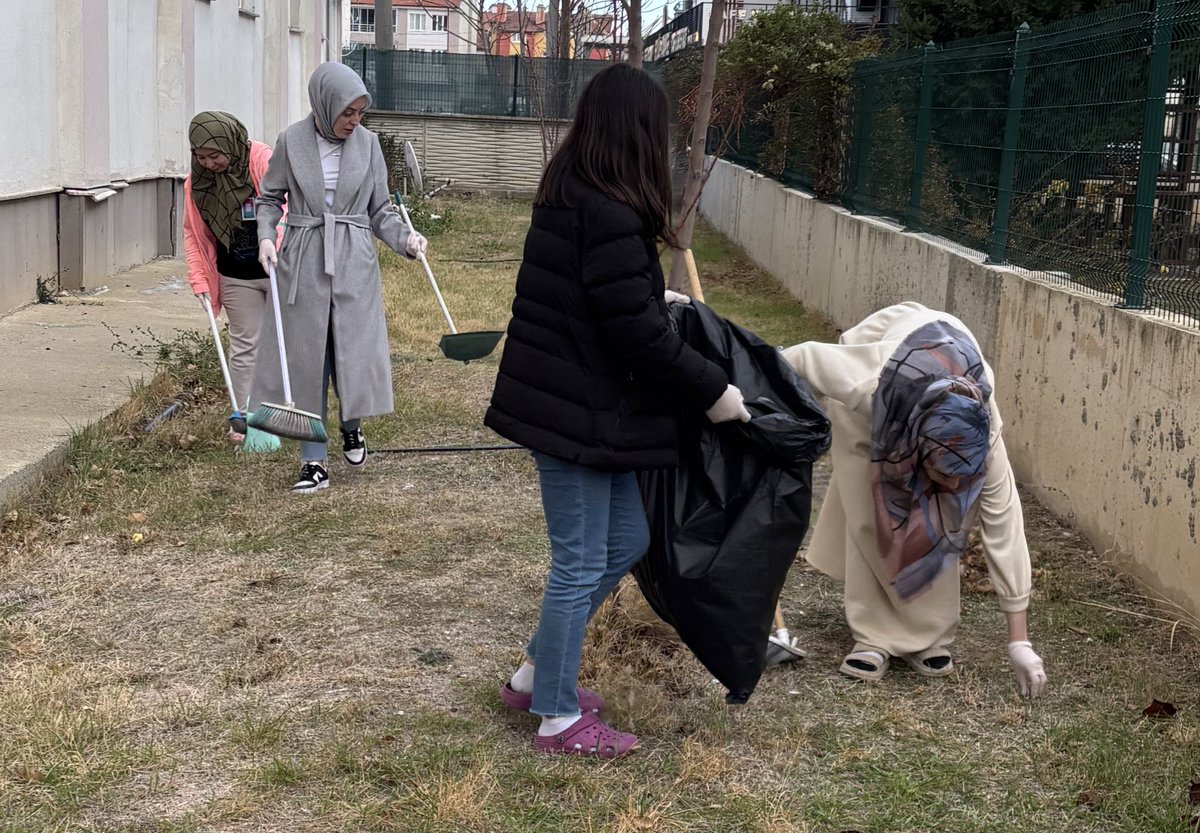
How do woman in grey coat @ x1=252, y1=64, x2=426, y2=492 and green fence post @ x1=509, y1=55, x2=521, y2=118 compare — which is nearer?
woman in grey coat @ x1=252, y1=64, x2=426, y2=492

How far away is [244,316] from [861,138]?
6333 mm

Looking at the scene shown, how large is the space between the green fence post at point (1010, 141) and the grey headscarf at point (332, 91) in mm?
3251

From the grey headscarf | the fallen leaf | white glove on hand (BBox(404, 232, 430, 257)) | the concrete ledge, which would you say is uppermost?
the grey headscarf

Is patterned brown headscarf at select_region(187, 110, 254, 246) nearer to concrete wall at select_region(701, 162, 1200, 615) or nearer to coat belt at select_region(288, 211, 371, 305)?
coat belt at select_region(288, 211, 371, 305)

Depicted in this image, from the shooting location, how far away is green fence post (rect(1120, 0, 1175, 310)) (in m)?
5.15

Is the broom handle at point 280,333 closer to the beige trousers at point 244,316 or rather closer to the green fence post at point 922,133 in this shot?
the beige trousers at point 244,316

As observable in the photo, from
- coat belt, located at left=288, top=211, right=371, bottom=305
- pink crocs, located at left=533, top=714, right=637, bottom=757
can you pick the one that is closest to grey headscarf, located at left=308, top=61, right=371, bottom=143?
coat belt, located at left=288, top=211, right=371, bottom=305

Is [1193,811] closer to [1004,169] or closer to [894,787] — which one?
[894,787]

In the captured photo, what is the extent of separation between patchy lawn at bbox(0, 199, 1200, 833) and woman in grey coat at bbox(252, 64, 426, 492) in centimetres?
45

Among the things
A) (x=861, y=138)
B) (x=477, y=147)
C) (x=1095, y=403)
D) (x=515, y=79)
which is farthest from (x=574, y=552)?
(x=515, y=79)

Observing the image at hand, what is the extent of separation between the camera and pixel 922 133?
8.89 meters

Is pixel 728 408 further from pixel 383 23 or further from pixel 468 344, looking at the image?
pixel 383 23

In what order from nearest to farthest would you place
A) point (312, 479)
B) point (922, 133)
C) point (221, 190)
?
point (312, 479)
point (221, 190)
point (922, 133)

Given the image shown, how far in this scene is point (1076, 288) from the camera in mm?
5977
